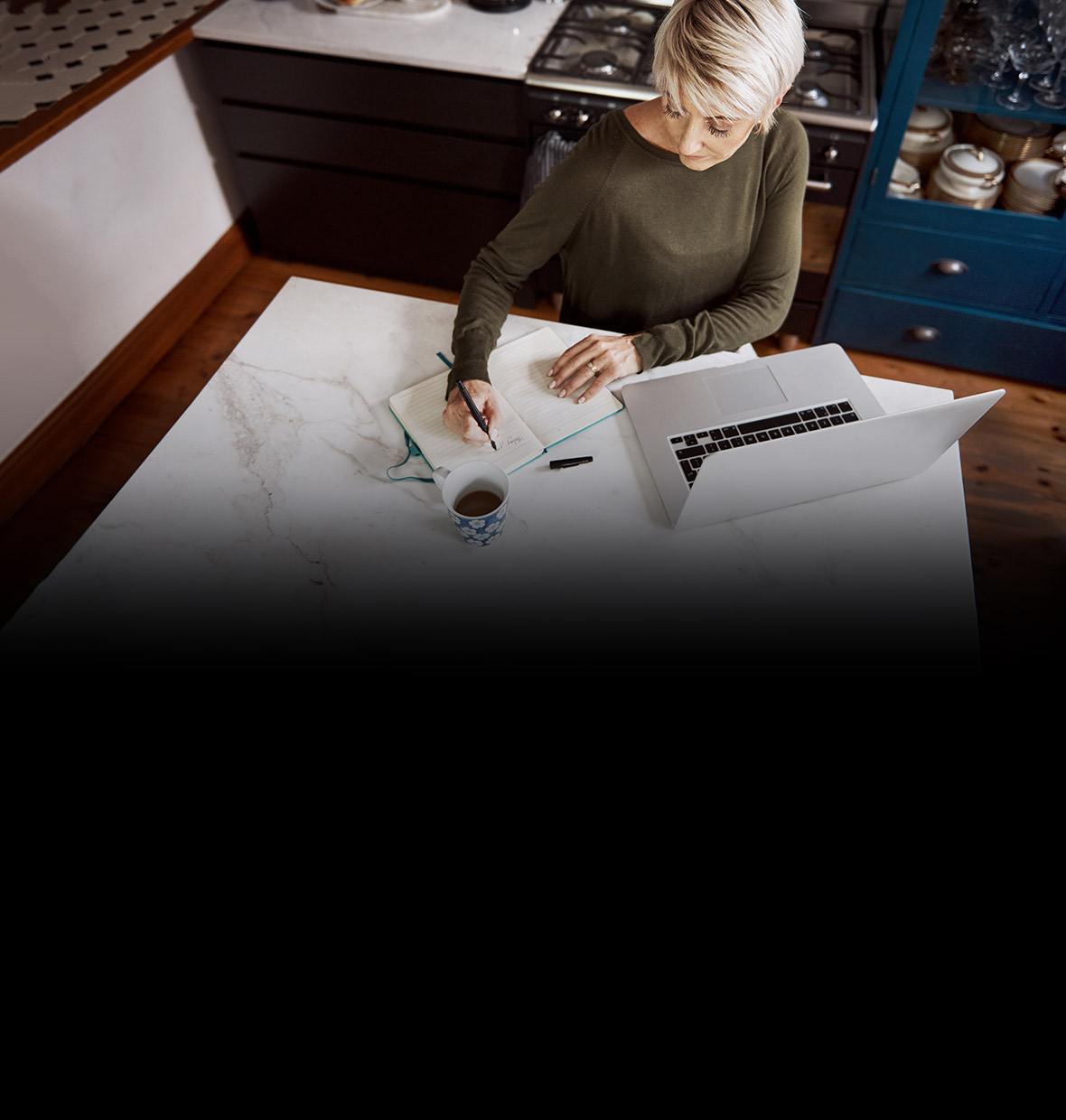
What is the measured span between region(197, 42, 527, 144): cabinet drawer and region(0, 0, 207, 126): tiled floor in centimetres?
19

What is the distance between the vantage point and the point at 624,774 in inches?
34.9

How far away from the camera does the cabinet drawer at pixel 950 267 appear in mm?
2045

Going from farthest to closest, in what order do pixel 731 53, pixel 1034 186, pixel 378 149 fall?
pixel 378 149, pixel 1034 186, pixel 731 53

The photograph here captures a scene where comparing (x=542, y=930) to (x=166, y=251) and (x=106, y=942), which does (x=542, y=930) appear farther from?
(x=166, y=251)

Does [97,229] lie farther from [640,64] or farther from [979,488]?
[979,488]

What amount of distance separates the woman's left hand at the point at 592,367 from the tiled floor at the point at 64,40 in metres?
1.67

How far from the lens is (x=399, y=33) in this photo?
81.0 inches

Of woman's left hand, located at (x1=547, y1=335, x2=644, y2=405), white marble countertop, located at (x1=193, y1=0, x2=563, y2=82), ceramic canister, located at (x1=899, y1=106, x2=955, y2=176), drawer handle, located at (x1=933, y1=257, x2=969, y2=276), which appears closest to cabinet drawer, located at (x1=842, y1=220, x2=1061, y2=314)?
drawer handle, located at (x1=933, y1=257, x2=969, y2=276)

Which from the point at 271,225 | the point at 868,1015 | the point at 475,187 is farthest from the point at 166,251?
the point at 868,1015

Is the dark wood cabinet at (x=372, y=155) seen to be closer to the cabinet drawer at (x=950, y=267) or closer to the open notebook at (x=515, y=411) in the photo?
the cabinet drawer at (x=950, y=267)

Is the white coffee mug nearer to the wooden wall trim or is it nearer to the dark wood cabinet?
the dark wood cabinet

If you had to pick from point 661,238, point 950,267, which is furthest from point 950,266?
point 661,238

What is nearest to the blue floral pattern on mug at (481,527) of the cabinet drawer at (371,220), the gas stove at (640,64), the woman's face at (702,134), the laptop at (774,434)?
the laptop at (774,434)

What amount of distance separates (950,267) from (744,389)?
134 cm
